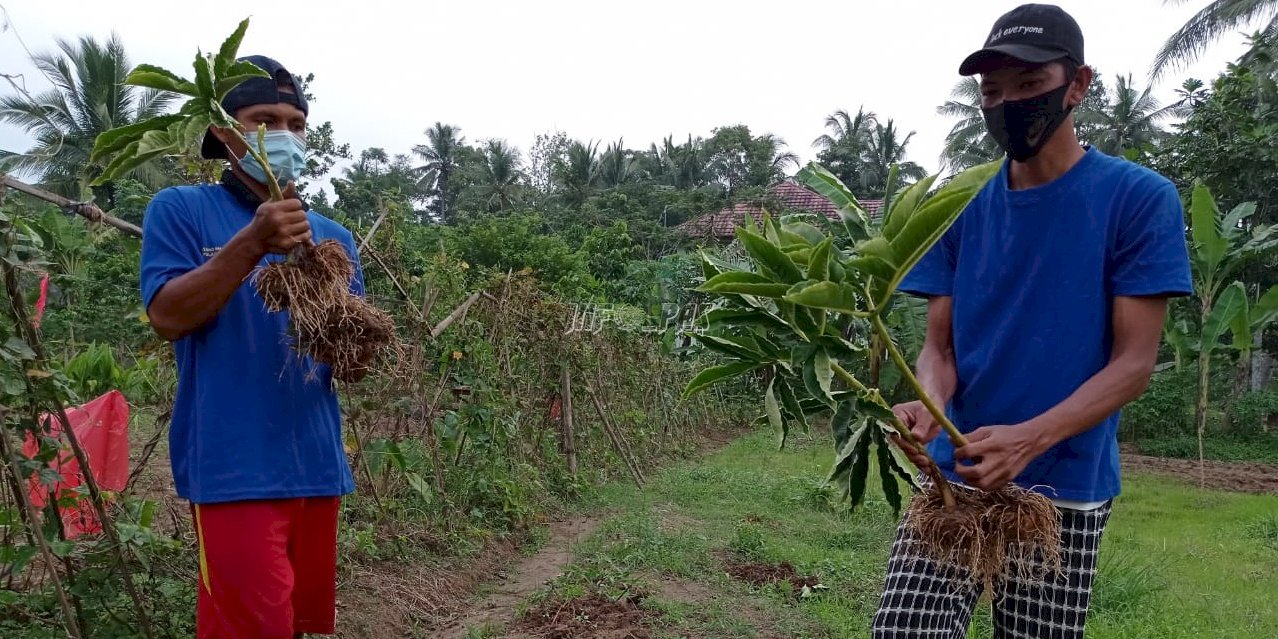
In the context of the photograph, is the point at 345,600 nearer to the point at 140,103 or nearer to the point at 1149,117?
the point at 140,103

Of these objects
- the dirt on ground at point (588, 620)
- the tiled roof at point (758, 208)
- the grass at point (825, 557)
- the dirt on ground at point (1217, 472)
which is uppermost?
the tiled roof at point (758, 208)

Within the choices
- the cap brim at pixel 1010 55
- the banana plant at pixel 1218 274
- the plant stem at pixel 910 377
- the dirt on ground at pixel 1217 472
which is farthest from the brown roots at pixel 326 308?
the dirt on ground at pixel 1217 472

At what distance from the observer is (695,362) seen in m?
11.4

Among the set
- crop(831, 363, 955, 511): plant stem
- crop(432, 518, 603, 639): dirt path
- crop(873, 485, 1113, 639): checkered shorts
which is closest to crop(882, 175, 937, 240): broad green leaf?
crop(831, 363, 955, 511): plant stem

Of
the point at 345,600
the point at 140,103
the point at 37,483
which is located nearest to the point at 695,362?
the point at 345,600

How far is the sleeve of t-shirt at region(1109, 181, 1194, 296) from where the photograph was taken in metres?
1.66

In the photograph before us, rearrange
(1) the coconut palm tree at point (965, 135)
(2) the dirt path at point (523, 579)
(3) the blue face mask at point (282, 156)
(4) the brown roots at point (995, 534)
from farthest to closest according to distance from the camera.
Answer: (1) the coconut palm tree at point (965, 135)
(2) the dirt path at point (523, 579)
(3) the blue face mask at point (282, 156)
(4) the brown roots at point (995, 534)

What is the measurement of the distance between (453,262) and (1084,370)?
432 centimetres

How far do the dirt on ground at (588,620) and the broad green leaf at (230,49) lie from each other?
8.95ft

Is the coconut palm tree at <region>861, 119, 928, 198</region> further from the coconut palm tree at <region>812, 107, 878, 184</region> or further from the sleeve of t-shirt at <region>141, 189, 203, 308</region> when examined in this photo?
the sleeve of t-shirt at <region>141, 189, 203, 308</region>

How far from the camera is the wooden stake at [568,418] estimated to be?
22.8 ft

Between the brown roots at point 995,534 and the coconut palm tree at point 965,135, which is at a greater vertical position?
the coconut palm tree at point 965,135

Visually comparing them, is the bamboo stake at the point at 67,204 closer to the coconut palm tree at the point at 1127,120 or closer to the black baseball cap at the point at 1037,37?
the black baseball cap at the point at 1037,37

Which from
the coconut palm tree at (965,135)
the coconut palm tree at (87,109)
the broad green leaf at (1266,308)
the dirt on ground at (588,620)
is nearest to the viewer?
the dirt on ground at (588,620)
